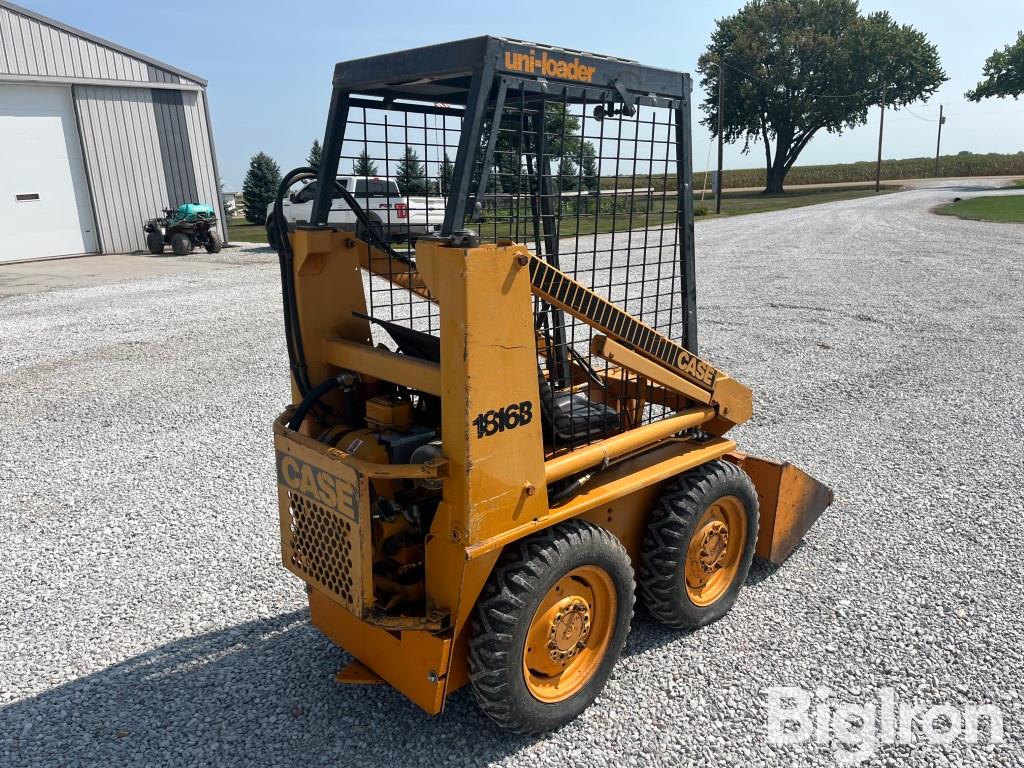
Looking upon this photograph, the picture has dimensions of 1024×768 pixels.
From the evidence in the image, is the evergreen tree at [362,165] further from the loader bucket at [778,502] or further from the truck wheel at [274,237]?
the loader bucket at [778,502]

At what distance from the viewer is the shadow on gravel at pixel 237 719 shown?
3.04 metres

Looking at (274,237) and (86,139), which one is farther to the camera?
(86,139)

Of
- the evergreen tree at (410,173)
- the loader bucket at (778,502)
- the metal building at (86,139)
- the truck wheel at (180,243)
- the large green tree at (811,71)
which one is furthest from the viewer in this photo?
the large green tree at (811,71)

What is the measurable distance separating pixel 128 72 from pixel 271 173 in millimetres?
16293

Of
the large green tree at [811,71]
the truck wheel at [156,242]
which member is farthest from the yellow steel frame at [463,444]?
the large green tree at [811,71]

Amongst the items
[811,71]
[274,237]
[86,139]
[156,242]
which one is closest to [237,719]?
[274,237]

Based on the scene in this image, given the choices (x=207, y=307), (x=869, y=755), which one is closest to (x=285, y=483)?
(x=869, y=755)

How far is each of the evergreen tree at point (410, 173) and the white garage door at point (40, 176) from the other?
63.7 ft

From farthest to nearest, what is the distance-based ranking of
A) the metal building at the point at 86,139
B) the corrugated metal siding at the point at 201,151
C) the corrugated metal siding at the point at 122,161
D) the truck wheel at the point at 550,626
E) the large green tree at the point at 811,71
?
the large green tree at the point at 811,71 < the corrugated metal siding at the point at 201,151 < the corrugated metal siding at the point at 122,161 < the metal building at the point at 86,139 < the truck wheel at the point at 550,626

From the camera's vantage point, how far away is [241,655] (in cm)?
369

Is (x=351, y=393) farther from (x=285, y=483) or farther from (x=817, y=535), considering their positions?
(x=817, y=535)

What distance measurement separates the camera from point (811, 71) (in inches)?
2132

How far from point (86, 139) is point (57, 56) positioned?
1.97 metres

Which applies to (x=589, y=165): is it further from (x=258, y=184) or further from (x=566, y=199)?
(x=258, y=184)
